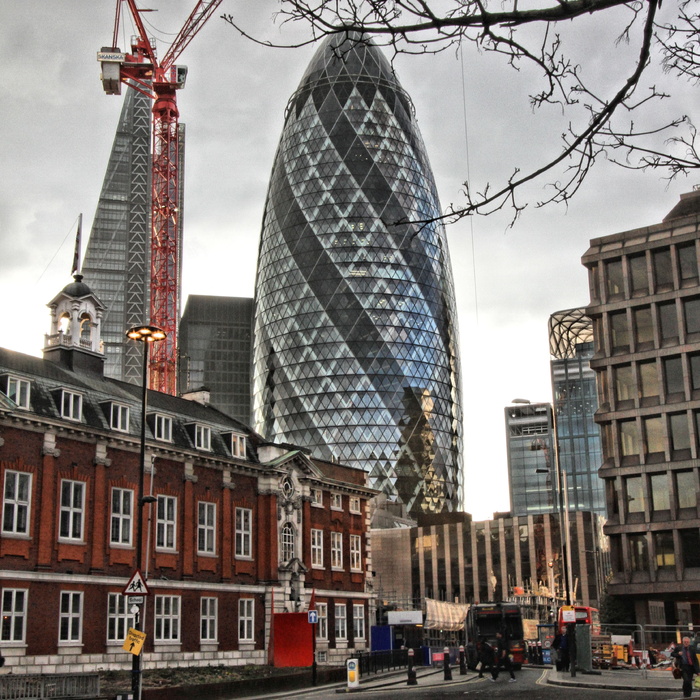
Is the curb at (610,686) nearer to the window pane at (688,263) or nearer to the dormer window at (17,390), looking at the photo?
the dormer window at (17,390)

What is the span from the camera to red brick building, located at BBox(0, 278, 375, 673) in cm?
3903

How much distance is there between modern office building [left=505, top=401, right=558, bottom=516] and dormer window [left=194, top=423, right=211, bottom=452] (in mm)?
117637

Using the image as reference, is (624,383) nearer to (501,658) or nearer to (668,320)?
(668,320)

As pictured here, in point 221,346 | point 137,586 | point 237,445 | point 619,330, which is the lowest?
point 137,586

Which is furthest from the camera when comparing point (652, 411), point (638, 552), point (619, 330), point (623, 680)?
point (619, 330)

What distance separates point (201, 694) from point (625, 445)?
116 feet

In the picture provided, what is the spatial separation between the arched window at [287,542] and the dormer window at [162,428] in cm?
993

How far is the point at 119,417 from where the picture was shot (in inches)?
1738

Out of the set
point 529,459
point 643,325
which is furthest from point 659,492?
point 529,459

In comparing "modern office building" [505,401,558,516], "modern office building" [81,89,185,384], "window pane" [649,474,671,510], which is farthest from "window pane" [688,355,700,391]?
"modern office building" [81,89,185,384]

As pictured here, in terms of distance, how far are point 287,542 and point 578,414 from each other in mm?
113099

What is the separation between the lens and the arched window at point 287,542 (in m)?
53.1

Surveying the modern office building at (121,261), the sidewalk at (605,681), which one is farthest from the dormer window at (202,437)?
the modern office building at (121,261)

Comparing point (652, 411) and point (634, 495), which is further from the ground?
A: point (652, 411)
